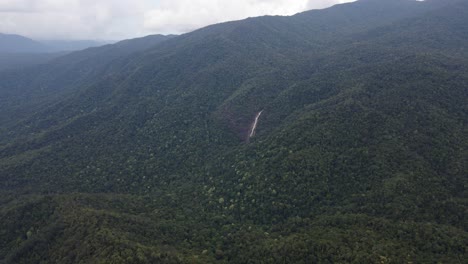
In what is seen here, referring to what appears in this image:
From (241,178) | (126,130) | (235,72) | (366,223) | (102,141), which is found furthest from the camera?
(235,72)

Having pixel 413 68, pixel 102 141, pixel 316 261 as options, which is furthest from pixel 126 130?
pixel 413 68

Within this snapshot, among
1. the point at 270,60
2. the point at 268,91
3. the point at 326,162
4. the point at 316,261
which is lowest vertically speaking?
the point at 316,261

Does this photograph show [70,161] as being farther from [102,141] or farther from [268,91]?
[268,91]

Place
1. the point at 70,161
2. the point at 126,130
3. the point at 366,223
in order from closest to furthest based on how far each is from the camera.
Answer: the point at 366,223 < the point at 70,161 < the point at 126,130

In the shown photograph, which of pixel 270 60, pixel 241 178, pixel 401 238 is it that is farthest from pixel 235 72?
pixel 401 238

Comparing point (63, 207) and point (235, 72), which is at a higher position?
point (235, 72)

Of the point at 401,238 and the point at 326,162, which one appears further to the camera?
the point at 326,162

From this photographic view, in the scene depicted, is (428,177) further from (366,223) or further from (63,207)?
(63,207)
